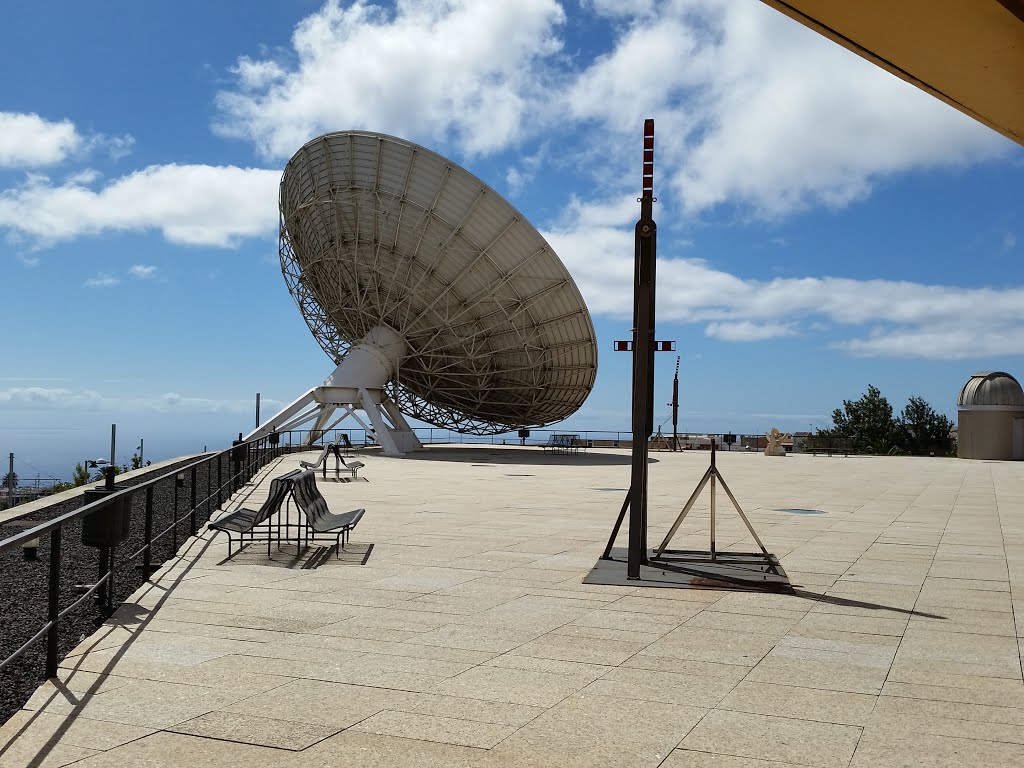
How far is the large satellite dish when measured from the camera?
1438 inches

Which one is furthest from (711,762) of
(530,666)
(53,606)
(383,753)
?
(53,606)

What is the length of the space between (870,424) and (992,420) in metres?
24.3

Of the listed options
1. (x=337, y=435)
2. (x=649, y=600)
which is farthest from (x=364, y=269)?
(x=649, y=600)

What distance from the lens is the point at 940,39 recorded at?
254 cm

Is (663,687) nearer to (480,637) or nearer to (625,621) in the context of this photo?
(480,637)

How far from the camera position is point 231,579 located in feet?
30.5

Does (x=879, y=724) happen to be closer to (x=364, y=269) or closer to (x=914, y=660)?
(x=914, y=660)

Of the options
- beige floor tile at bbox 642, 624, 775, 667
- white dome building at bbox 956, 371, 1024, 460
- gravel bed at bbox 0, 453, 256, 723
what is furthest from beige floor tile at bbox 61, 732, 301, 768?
white dome building at bbox 956, 371, 1024, 460

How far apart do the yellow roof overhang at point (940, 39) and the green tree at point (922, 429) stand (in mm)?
74243

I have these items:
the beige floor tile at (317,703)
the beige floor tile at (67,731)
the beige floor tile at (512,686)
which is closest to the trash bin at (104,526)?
the beige floor tile at (67,731)

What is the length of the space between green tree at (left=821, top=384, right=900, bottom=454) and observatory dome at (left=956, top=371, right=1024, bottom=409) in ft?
54.9

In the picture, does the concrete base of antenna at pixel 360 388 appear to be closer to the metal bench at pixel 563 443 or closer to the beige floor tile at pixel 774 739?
the metal bench at pixel 563 443

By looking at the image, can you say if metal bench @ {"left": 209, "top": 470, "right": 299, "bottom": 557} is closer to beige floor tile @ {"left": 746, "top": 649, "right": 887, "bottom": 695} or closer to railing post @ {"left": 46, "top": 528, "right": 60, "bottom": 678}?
railing post @ {"left": 46, "top": 528, "right": 60, "bottom": 678}

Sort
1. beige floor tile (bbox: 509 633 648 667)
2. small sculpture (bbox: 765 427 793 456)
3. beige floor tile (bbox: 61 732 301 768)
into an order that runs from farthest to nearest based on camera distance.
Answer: small sculpture (bbox: 765 427 793 456) → beige floor tile (bbox: 509 633 648 667) → beige floor tile (bbox: 61 732 301 768)
